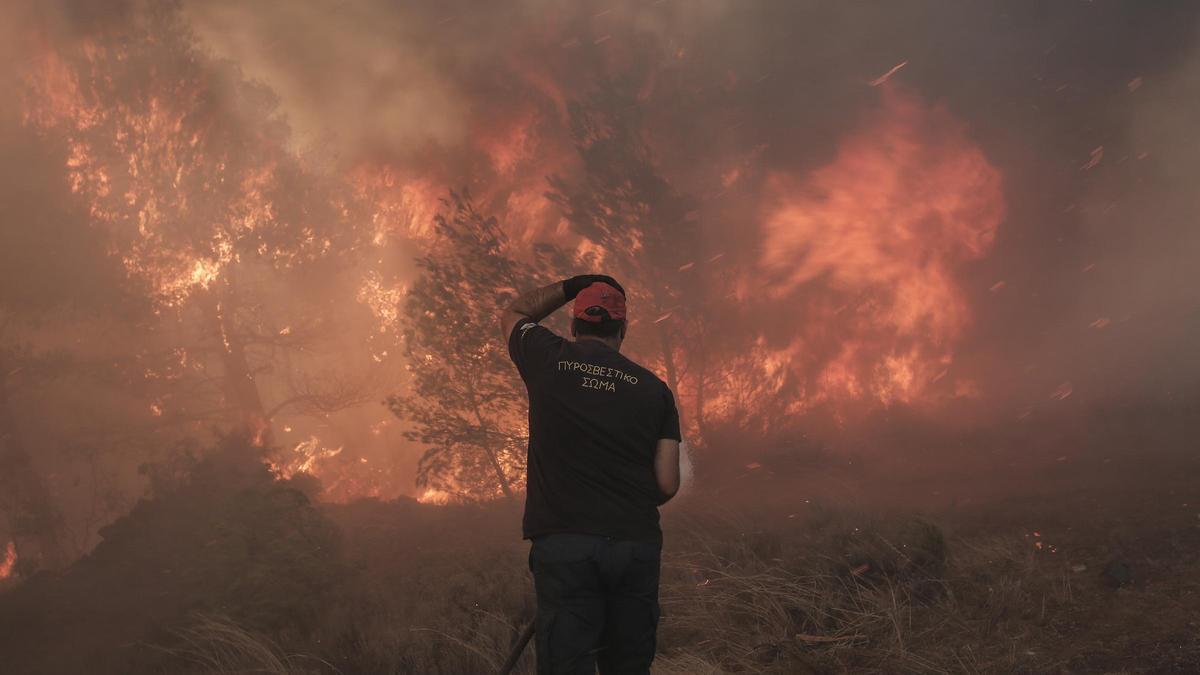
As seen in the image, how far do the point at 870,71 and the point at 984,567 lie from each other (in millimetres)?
14135

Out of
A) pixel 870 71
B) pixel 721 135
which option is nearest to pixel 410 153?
pixel 721 135

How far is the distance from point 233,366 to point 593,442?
71.9 feet

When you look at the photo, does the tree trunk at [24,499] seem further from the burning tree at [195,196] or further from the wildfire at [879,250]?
the wildfire at [879,250]

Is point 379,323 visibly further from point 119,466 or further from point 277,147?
point 119,466

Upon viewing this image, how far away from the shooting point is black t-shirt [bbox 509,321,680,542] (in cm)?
299

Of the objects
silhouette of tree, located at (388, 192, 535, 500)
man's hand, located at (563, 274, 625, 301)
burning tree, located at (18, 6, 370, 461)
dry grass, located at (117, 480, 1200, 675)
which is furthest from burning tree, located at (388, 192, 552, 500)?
man's hand, located at (563, 274, 625, 301)

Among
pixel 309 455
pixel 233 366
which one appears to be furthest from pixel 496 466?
pixel 309 455

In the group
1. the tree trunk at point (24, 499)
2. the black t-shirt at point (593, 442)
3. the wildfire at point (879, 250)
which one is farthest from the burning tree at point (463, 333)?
the tree trunk at point (24, 499)

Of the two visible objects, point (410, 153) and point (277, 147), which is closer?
point (410, 153)

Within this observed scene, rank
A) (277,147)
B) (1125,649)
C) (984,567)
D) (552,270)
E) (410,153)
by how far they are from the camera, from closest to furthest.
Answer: (1125,649), (984,567), (552,270), (410,153), (277,147)

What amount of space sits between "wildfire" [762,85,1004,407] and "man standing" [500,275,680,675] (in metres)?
14.5

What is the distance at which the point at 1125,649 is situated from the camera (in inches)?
189

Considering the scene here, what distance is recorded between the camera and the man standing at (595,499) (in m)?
2.94

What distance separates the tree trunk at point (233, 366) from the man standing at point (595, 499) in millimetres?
20851
